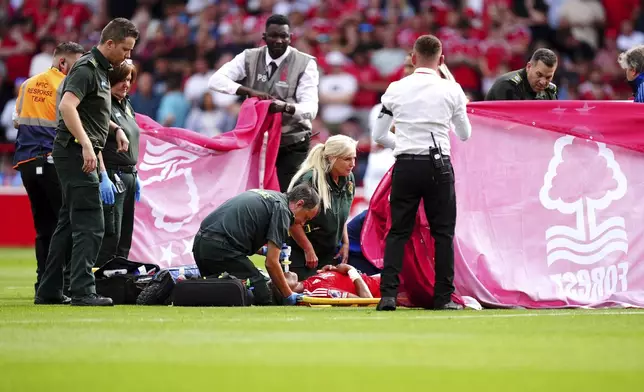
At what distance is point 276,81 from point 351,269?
8.38 ft

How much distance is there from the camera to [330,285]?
11008 millimetres

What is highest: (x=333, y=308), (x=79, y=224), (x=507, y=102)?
(x=507, y=102)

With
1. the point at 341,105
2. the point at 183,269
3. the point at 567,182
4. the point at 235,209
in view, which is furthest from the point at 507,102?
the point at 341,105

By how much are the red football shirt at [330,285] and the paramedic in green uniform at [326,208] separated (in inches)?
12.9

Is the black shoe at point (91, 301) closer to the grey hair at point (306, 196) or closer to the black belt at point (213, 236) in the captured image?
the black belt at point (213, 236)

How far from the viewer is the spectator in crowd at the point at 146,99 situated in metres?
22.3

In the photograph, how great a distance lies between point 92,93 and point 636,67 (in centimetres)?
489

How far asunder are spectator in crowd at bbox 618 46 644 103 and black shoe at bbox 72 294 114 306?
16.4 feet

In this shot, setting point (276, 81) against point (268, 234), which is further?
point (276, 81)

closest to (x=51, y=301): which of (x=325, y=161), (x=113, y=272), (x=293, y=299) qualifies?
(x=113, y=272)

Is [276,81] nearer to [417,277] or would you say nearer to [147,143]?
[147,143]

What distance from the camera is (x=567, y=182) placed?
35.7 ft

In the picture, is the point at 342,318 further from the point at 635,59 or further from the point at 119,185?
the point at 635,59

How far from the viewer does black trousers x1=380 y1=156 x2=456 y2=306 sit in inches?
387
